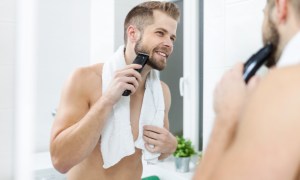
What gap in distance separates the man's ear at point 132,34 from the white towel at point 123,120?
31 millimetres

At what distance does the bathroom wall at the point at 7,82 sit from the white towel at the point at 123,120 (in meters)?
0.23

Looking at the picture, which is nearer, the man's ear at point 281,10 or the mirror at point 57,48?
the man's ear at point 281,10

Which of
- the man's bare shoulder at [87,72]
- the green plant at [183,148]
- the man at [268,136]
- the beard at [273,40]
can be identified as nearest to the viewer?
the man at [268,136]

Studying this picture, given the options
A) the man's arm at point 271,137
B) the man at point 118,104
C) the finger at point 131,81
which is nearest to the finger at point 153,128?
the man at point 118,104

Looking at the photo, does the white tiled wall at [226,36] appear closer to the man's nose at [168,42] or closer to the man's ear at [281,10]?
the man's nose at [168,42]

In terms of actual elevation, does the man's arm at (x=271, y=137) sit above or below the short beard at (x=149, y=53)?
below

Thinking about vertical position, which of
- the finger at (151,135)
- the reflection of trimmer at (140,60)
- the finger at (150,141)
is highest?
the reflection of trimmer at (140,60)

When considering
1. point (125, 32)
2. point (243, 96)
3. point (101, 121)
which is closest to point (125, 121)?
point (101, 121)

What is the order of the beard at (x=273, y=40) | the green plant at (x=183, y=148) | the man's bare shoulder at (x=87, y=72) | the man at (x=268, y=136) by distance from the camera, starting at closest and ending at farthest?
1. the man at (x=268, y=136)
2. the beard at (x=273, y=40)
3. the man's bare shoulder at (x=87, y=72)
4. the green plant at (x=183, y=148)

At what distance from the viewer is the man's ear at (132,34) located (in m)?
0.63

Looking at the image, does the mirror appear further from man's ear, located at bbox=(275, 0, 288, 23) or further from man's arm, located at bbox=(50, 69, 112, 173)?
man's ear, located at bbox=(275, 0, 288, 23)

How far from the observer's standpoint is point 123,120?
63 centimetres

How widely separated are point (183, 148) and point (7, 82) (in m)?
0.41

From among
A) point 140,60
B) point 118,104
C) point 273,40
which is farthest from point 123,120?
point 273,40
